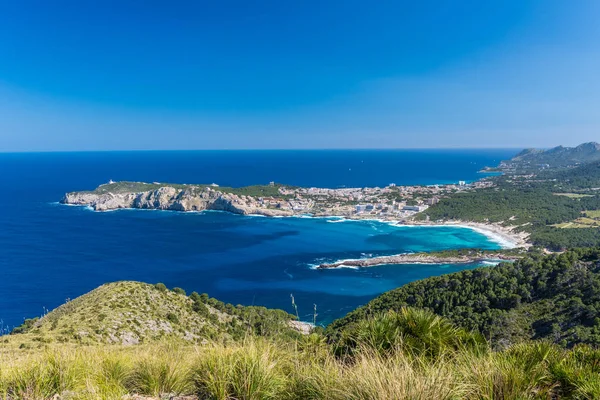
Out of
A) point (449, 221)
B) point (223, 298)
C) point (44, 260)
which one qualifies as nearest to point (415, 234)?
point (449, 221)

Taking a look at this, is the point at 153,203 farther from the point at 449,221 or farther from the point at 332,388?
the point at 332,388

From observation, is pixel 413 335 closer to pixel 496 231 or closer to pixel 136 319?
pixel 136 319

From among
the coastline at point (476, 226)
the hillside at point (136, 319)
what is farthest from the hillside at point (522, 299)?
the coastline at point (476, 226)

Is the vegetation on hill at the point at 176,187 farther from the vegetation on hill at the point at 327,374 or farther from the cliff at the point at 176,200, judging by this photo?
the vegetation on hill at the point at 327,374

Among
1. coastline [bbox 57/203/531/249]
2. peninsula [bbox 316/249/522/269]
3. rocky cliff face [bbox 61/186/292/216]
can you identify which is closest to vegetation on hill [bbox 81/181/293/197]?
rocky cliff face [bbox 61/186/292/216]

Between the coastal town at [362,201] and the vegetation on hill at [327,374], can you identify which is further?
the coastal town at [362,201]

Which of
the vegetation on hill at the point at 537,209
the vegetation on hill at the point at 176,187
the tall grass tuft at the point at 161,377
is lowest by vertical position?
the vegetation on hill at the point at 537,209

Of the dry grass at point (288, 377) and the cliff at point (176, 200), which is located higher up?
the dry grass at point (288, 377)

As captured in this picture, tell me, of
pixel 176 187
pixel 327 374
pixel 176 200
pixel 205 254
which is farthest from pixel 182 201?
pixel 327 374
